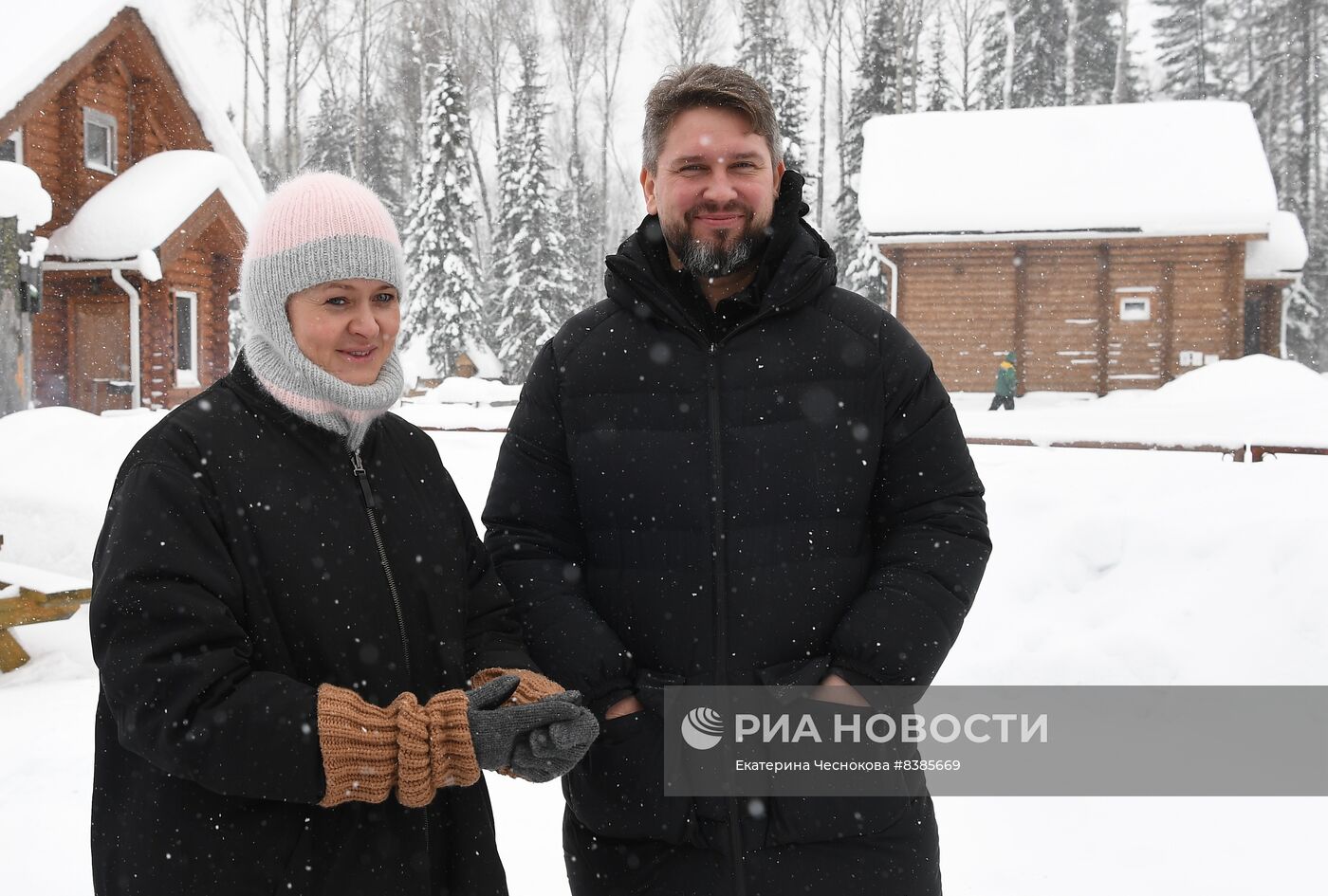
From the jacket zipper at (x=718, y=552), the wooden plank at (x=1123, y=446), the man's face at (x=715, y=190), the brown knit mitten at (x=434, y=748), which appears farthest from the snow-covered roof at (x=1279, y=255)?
the brown knit mitten at (x=434, y=748)

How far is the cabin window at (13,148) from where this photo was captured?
1555 cm

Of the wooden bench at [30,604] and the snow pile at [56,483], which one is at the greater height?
the snow pile at [56,483]

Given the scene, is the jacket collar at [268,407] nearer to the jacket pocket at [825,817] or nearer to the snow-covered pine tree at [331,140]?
the jacket pocket at [825,817]

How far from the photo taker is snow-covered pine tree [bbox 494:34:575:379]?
35219 millimetres

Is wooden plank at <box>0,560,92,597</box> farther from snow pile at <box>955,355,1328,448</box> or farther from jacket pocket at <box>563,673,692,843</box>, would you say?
snow pile at <box>955,355,1328,448</box>

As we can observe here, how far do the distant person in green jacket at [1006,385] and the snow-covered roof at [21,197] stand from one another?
1590cm

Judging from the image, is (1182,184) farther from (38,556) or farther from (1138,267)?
(38,556)

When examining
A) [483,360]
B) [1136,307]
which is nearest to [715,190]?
[1136,307]

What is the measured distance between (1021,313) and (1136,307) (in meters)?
2.32

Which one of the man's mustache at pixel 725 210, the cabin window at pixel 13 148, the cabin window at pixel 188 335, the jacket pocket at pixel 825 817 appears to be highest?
the cabin window at pixel 13 148

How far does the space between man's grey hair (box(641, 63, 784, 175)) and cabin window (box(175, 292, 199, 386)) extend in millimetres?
18696

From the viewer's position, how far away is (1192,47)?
40500mm

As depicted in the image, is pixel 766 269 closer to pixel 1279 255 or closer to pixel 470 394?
pixel 470 394

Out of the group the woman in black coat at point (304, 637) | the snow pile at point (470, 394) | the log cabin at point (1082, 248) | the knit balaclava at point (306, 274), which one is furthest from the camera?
the snow pile at point (470, 394)
